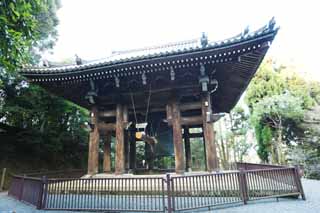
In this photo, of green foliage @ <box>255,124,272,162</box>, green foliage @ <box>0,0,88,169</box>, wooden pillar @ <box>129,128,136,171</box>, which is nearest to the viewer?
wooden pillar @ <box>129,128,136,171</box>

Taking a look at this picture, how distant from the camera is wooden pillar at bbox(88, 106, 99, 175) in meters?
6.33

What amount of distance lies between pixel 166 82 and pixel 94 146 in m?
3.42

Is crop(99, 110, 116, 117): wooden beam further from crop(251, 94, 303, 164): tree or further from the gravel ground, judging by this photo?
crop(251, 94, 303, 164): tree

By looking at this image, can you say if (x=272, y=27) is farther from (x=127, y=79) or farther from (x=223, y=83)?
(x=127, y=79)

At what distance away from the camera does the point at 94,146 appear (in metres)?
6.53

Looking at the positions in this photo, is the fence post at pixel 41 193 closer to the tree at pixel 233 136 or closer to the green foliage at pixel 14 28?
the green foliage at pixel 14 28

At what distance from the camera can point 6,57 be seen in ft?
13.0

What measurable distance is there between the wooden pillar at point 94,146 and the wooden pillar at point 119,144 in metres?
0.78

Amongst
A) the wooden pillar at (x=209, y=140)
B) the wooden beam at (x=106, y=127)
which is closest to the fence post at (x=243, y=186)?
the wooden pillar at (x=209, y=140)

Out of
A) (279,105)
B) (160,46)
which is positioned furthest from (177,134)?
(279,105)

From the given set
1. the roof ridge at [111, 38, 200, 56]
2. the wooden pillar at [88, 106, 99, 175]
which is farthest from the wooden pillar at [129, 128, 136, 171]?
the roof ridge at [111, 38, 200, 56]

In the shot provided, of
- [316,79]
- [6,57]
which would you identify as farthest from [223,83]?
[316,79]

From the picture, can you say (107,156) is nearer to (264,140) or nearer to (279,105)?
(264,140)

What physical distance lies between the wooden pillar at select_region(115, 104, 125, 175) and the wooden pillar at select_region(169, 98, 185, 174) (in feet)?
5.98
